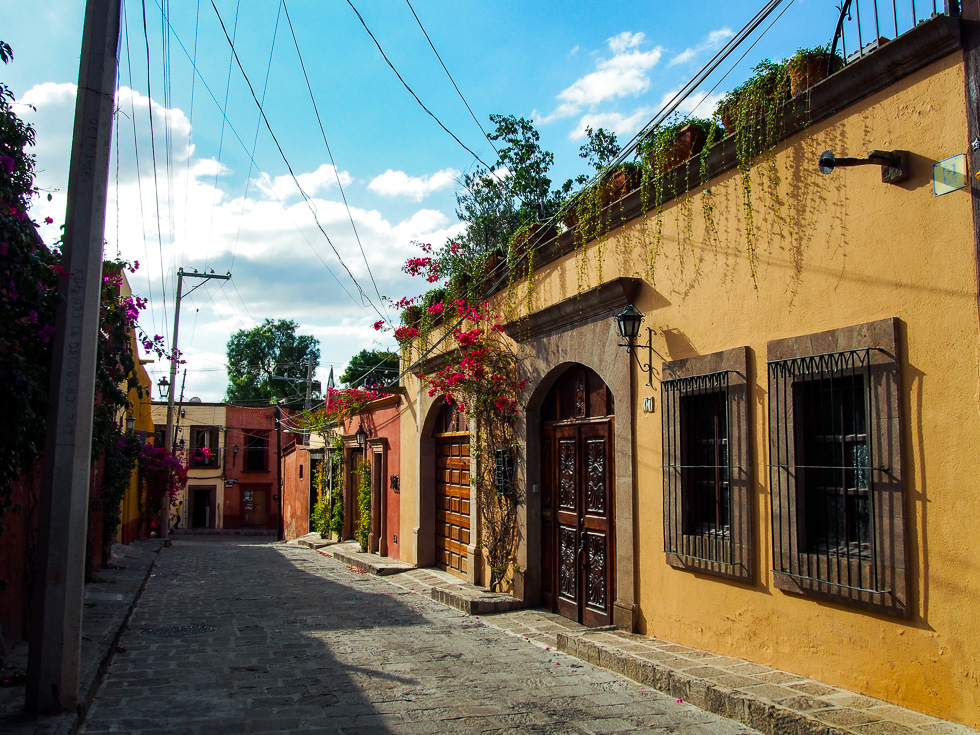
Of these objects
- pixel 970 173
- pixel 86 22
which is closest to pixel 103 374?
pixel 86 22

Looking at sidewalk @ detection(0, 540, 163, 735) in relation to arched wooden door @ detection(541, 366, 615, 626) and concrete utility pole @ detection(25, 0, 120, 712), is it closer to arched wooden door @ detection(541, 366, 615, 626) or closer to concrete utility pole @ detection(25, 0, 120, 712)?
concrete utility pole @ detection(25, 0, 120, 712)

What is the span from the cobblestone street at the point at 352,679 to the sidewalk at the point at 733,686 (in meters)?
0.11

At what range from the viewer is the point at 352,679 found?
252 inches

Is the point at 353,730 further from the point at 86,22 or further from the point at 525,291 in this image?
the point at 525,291

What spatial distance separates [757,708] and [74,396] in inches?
185

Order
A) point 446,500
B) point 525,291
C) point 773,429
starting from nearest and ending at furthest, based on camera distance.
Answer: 1. point 773,429
2. point 525,291
3. point 446,500

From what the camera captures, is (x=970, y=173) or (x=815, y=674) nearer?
(x=970, y=173)

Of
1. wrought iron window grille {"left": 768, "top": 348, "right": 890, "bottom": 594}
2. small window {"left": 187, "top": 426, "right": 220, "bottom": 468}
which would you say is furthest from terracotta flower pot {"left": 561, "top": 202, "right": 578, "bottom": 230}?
small window {"left": 187, "top": 426, "right": 220, "bottom": 468}

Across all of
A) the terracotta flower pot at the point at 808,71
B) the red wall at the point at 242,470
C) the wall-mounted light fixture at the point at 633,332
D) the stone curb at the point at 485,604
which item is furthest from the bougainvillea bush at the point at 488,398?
the red wall at the point at 242,470

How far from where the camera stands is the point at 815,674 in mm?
5473

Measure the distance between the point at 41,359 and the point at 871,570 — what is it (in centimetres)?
554

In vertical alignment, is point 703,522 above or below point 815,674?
above

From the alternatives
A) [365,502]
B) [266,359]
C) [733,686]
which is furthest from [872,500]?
[266,359]

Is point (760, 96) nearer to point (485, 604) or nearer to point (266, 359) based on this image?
point (485, 604)
